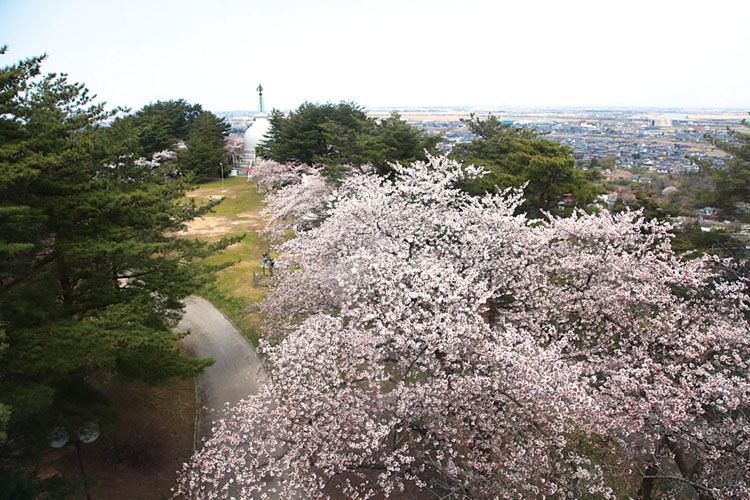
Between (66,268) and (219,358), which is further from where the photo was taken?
(219,358)

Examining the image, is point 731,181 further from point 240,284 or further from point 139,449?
point 139,449

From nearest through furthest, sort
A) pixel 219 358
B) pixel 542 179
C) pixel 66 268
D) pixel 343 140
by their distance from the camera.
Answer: pixel 66 268
pixel 219 358
pixel 542 179
pixel 343 140

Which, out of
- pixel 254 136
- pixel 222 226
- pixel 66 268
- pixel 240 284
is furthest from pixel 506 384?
pixel 254 136

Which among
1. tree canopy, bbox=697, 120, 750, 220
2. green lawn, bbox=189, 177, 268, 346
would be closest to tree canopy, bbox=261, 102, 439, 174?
green lawn, bbox=189, 177, 268, 346

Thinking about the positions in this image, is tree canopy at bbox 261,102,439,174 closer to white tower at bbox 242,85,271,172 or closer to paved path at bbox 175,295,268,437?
paved path at bbox 175,295,268,437

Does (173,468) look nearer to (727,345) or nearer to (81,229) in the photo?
(81,229)

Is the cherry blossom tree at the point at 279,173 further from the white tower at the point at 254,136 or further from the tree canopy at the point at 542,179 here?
the white tower at the point at 254,136

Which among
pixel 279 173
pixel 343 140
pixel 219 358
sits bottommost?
pixel 219 358
